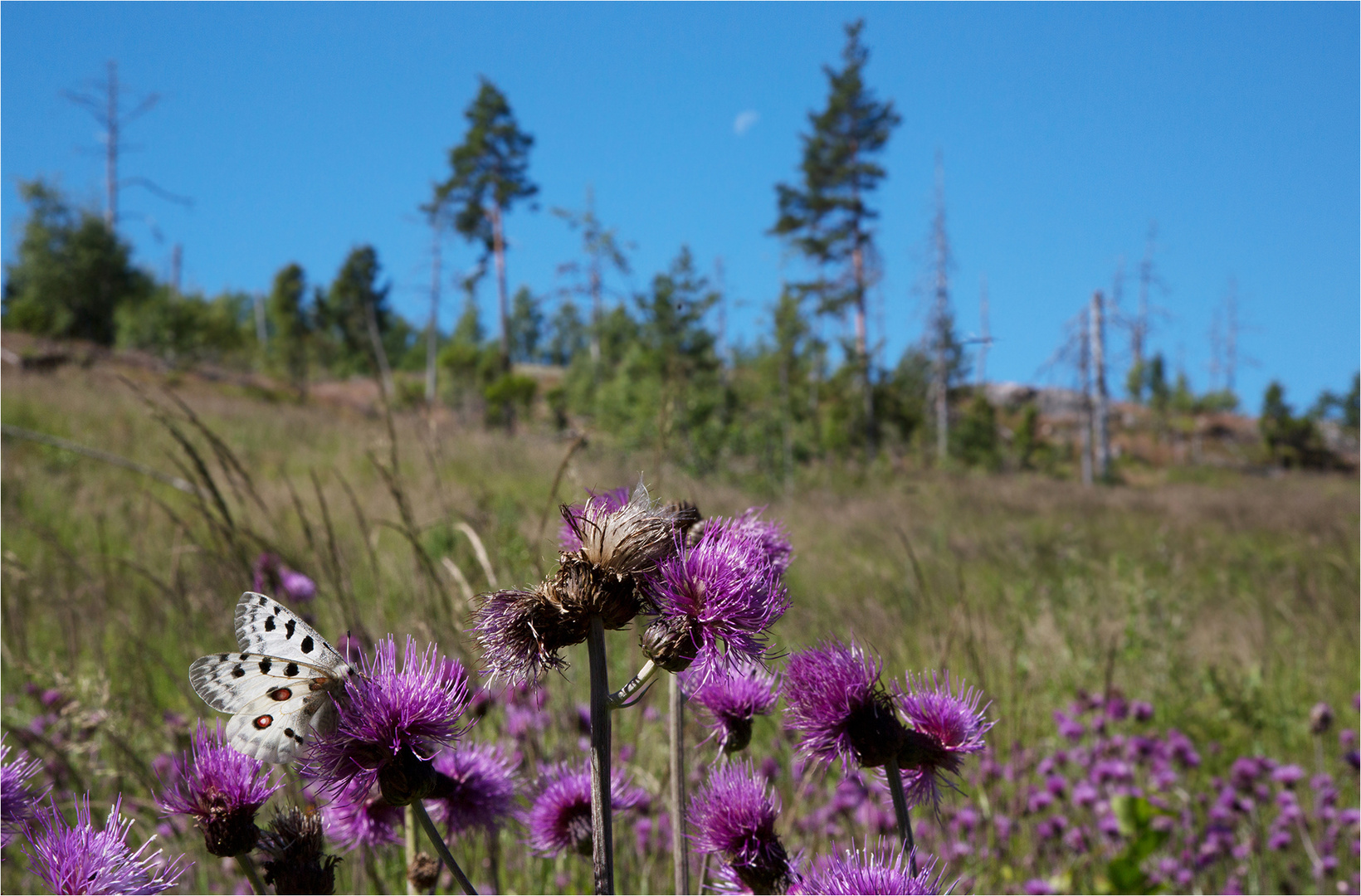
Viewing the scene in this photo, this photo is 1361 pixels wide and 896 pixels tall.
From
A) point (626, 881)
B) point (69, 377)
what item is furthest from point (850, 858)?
point (69, 377)

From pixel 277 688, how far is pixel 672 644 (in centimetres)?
41

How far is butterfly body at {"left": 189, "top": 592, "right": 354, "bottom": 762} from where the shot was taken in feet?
2.63

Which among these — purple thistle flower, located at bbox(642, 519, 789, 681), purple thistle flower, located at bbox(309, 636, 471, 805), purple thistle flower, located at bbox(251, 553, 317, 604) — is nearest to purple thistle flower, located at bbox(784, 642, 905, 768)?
purple thistle flower, located at bbox(642, 519, 789, 681)

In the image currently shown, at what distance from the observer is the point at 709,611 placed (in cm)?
75

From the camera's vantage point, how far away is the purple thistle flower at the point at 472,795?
109cm

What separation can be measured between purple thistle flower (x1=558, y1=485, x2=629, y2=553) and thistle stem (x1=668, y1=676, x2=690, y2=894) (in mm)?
192

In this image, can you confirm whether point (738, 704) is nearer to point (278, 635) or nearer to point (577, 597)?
point (577, 597)

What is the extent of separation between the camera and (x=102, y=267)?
1571 inches

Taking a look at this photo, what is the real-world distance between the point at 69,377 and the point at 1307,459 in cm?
6533

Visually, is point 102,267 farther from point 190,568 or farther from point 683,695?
point 683,695

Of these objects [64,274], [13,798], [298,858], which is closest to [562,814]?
[298,858]

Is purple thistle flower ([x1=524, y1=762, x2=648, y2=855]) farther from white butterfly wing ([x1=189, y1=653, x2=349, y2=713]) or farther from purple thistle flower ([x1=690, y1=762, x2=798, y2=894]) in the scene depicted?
white butterfly wing ([x1=189, y1=653, x2=349, y2=713])

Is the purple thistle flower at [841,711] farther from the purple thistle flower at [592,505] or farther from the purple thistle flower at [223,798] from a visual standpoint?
the purple thistle flower at [223,798]

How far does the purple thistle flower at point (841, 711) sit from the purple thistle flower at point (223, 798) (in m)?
0.54
